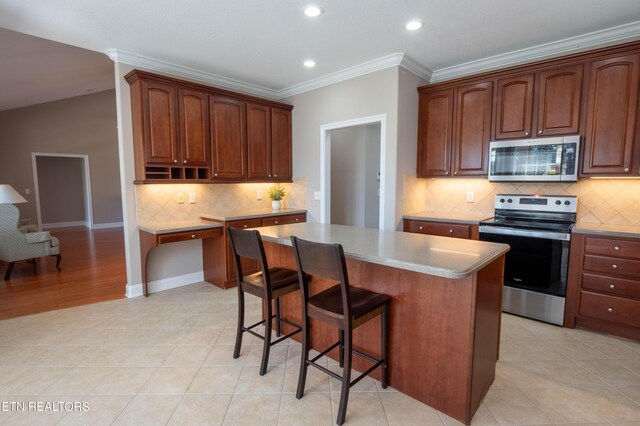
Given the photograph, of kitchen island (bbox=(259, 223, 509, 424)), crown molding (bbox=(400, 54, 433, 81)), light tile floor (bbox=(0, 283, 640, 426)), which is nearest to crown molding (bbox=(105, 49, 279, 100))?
crown molding (bbox=(400, 54, 433, 81))

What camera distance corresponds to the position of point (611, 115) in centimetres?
282

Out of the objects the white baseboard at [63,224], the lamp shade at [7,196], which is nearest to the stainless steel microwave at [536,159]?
the lamp shade at [7,196]

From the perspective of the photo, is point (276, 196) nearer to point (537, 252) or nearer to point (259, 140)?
point (259, 140)

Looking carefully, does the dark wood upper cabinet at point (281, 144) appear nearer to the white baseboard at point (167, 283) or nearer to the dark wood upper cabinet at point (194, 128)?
the dark wood upper cabinet at point (194, 128)

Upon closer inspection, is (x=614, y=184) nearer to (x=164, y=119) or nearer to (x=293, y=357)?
(x=293, y=357)

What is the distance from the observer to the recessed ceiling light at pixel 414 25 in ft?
9.11

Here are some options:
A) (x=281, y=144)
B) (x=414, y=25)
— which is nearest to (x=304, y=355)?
(x=414, y=25)

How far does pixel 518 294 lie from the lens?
312cm

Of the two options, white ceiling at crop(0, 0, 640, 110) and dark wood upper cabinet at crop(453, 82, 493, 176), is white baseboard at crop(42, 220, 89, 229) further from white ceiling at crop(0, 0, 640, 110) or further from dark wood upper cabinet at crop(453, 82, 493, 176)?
dark wood upper cabinet at crop(453, 82, 493, 176)

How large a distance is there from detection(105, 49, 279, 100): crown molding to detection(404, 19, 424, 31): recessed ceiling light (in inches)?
97.0

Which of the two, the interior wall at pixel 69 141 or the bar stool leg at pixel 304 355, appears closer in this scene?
the bar stool leg at pixel 304 355

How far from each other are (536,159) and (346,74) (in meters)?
2.32

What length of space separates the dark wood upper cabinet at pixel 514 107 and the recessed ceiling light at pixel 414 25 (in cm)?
114

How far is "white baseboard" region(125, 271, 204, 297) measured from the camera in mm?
3699
